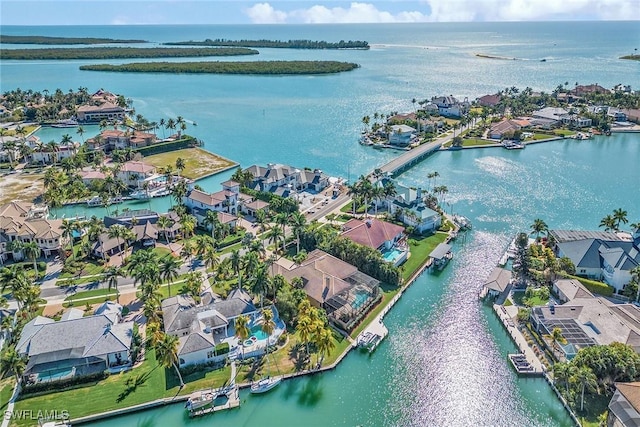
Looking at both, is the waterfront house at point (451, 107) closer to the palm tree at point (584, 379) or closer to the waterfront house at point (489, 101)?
the waterfront house at point (489, 101)

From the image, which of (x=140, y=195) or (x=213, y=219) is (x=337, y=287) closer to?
(x=213, y=219)

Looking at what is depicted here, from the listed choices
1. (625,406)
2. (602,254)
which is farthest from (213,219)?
(625,406)

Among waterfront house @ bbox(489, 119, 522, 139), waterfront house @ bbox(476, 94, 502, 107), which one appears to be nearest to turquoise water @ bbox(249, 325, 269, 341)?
waterfront house @ bbox(489, 119, 522, 139)

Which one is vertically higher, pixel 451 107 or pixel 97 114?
pixel 97 114

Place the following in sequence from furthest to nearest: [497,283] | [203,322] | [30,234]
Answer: [30,234] → [497,283] → [203,322]

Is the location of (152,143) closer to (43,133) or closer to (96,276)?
(43,133)

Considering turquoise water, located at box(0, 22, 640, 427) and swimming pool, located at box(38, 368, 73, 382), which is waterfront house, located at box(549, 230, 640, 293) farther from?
swimming pool, located at box(38, 368, 73, 382)
